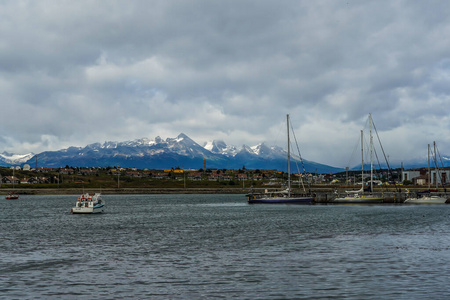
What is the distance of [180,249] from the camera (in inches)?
1761

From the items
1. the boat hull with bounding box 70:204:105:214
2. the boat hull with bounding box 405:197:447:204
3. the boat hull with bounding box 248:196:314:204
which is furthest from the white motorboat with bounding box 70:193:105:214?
the boat hull with bounding box 405:197:447:204

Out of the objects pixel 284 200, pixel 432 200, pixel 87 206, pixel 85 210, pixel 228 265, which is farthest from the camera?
pixel 284 200

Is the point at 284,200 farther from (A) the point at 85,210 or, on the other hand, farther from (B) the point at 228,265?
(B) the point at 228,265

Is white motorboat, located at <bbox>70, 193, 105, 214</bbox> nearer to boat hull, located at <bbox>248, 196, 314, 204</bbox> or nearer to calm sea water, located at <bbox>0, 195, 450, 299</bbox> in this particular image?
calm sea water, located at <bbox>0, 195, 450, 299</bbox>

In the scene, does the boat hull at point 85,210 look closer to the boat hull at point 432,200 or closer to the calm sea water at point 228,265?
the calm sea water at point 228,265

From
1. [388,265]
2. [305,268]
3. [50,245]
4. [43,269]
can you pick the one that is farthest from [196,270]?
[50,245]

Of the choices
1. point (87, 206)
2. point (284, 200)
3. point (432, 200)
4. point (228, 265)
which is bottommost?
point (432, 200)

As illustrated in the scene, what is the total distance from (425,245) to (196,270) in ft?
80.3

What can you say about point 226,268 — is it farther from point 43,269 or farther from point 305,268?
point 43,269

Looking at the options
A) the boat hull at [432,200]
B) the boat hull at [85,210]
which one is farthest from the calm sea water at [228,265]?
the boat hull at [432,200]

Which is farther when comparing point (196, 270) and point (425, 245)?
point (425, 245)

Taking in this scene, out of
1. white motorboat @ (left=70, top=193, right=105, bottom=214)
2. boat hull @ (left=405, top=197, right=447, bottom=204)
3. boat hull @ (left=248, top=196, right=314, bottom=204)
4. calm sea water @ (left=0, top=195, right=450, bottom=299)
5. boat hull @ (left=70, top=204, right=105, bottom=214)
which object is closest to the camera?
calm sea water @ (left=0, top=195, right=450, bottom=299)

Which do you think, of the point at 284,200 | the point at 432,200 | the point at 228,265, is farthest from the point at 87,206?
the point at 432,200

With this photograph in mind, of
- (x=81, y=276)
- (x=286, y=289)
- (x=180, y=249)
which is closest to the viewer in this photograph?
(x=286, y=289)
